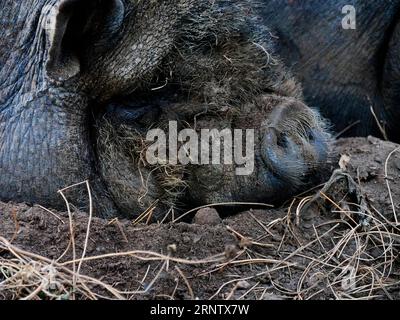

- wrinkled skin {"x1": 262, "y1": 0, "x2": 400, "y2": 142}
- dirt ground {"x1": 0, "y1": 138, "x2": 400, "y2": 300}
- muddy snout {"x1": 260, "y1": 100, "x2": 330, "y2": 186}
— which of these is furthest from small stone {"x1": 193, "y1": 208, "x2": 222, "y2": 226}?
wrinkled skin {"x1": 262, "y1": 0, "x2": 400, "y2": 142}

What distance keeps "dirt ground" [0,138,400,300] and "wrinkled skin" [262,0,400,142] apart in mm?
650

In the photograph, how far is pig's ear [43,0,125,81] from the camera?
98.4 inches

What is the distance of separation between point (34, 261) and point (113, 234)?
29cm

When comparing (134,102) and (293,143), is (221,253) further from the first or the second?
(134,102)

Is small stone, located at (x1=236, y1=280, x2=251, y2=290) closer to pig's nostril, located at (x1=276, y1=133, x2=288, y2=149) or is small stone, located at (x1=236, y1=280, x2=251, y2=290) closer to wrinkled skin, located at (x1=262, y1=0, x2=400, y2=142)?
pig's nostril, located at (x1=276, y1=133, x2=288, y2=149)

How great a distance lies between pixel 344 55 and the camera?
3.44m

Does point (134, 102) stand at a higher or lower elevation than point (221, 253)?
higher

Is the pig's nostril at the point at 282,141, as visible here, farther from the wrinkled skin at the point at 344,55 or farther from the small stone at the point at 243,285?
the wrinkled skin at the point at 344,55

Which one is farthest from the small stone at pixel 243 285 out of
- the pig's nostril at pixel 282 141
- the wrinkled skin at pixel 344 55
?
the wrinkled skin at pixel 344 55

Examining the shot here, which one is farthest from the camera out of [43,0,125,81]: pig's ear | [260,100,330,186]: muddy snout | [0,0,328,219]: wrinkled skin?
[260,100,330,186]: muddy snout

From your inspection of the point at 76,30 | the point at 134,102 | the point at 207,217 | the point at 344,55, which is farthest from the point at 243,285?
the point at 344,55

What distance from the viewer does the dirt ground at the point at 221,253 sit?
2.32 metres

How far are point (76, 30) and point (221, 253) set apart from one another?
82 cm
